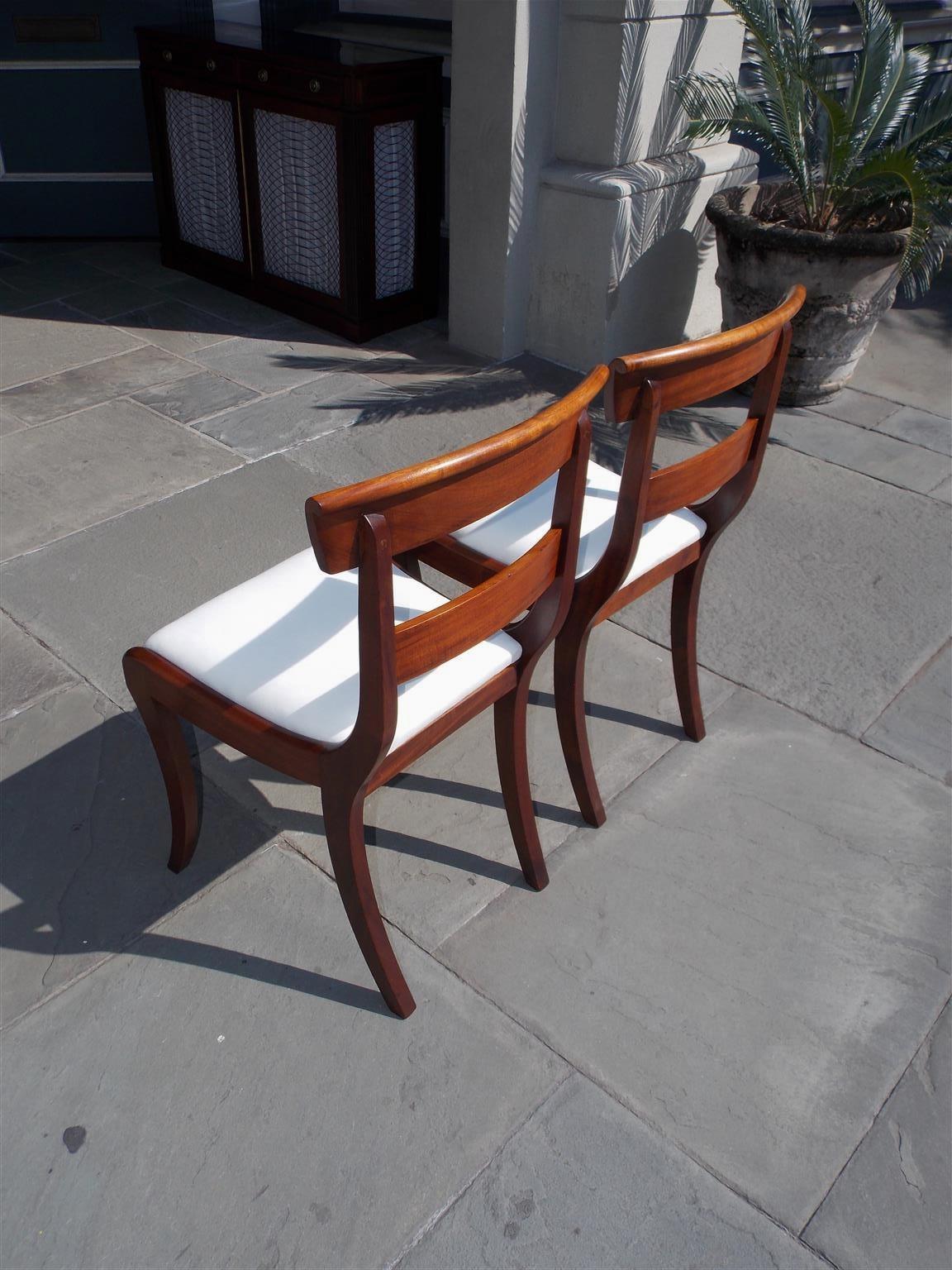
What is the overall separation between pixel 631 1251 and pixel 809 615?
1.86m

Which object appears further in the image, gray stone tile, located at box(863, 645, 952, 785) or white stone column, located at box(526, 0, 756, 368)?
white stone column, located at box(526, 0, 756, 368)

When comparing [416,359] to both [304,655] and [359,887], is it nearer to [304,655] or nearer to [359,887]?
[304,655]

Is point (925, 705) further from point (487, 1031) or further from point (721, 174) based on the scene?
point (721, 174)

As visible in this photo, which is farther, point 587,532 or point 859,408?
point 859,408

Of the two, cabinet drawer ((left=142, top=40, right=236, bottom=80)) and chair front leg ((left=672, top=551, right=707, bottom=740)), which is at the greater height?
cabinet drawer ((left=142, top=40, right=236, bottom=80))

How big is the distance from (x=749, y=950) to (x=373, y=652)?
3.49 feet

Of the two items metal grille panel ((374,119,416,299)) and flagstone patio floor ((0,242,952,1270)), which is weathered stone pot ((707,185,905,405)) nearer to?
flagstone patio floor ((0,242,952,1270))

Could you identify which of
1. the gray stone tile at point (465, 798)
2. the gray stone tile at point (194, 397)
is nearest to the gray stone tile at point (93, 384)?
the gray stone tile at point (194, 397)

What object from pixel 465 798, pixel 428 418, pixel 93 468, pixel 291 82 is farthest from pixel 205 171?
pixel 465 798

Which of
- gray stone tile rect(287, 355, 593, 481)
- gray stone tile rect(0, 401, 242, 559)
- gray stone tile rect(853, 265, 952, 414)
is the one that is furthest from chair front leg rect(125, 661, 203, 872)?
gray stone tile rect(853, 265, 952, 414)

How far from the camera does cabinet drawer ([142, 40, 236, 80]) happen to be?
446 centimetres

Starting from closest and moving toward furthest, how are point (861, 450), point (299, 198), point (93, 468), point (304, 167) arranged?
point (93, 468) < point (861, 450) < point (304, 167) < point (299, 198)

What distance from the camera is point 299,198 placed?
4539mm

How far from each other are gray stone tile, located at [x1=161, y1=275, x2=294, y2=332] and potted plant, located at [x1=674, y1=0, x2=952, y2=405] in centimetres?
196
